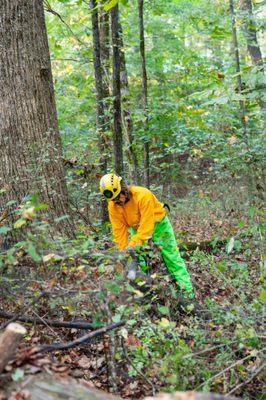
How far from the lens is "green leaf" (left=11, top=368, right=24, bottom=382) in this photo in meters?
2.78

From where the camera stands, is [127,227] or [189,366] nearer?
[189,366]

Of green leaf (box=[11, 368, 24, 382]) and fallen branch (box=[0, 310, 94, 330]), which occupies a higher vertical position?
green leaf (box=[11, 368, 24, 382])

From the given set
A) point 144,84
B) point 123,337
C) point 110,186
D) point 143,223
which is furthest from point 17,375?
point 144,84

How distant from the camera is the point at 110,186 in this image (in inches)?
213

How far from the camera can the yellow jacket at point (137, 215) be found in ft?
18.7

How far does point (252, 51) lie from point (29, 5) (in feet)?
34.0

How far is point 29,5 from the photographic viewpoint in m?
5.89

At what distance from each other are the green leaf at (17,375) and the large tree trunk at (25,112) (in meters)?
3.03

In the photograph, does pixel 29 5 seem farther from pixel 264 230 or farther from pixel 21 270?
pixel 264 230

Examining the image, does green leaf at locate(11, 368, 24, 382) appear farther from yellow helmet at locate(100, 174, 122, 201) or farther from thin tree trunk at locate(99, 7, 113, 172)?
thin tree trunk at locate(99, 7, 113, 172)

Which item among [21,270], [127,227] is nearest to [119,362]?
[21,270]

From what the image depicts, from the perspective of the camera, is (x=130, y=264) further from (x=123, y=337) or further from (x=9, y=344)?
(x=9, y=344)

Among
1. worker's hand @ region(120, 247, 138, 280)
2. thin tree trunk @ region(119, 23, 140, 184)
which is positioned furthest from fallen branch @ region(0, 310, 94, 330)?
thin tree trunk @ region(119, 23, 140, 184)

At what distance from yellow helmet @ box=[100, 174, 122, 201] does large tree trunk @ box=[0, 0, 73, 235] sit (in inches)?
27.9
